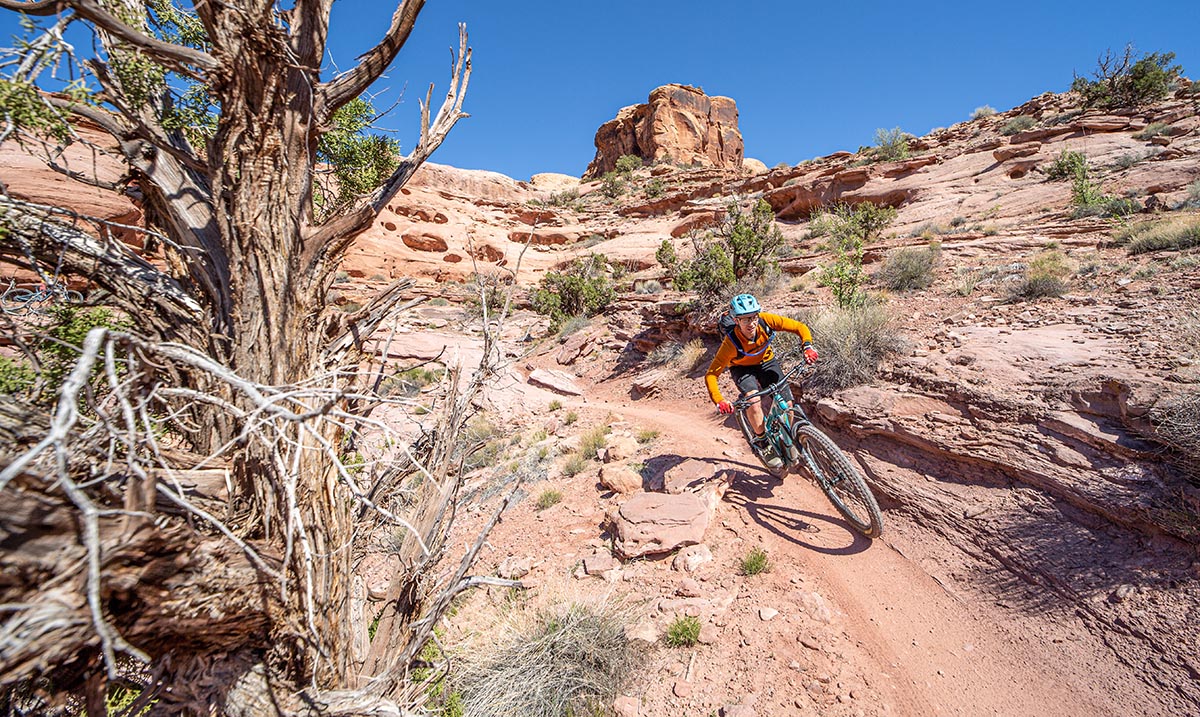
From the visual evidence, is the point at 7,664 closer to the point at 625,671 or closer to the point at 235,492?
the point at 235,492

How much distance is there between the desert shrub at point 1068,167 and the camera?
1426 cm

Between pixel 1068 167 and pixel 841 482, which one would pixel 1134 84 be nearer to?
pixel 1068 167

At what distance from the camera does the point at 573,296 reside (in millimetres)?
16859

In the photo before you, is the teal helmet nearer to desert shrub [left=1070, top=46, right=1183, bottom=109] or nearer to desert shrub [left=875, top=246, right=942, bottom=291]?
desert shrub [left=875, top=246, right=942, bottom=291]

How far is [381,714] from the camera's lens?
1.95m

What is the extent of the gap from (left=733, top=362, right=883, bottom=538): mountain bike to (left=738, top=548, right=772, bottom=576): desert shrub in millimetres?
867

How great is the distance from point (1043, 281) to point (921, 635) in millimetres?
5709

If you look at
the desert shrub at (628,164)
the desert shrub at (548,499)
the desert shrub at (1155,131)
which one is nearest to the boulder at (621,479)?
the desert shrub at (548,499)

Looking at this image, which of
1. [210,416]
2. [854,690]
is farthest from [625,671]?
[210,416]

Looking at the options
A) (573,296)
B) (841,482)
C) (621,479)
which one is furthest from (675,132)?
(841,482)

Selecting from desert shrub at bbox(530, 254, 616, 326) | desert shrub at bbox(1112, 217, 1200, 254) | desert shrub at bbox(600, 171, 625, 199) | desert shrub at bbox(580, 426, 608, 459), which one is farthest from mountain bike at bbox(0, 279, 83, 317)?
A: desert shrub at bbox(600, 171, 625, 199)

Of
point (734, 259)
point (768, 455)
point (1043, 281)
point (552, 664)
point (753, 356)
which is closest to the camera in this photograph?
point (552, 664)

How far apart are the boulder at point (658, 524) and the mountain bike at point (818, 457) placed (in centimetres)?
90

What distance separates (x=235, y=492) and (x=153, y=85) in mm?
2057
